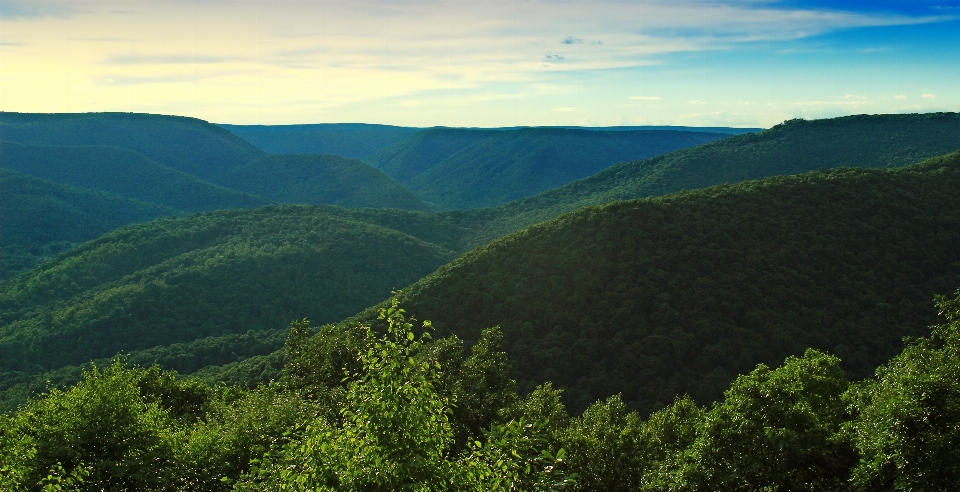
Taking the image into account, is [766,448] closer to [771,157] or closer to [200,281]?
[200,281]

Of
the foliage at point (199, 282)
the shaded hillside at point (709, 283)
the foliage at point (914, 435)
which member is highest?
the foliage at point (914, 435)

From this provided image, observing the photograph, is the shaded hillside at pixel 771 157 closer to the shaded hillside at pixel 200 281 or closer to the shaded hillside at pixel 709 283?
the shaded hillside at pixel 200 281

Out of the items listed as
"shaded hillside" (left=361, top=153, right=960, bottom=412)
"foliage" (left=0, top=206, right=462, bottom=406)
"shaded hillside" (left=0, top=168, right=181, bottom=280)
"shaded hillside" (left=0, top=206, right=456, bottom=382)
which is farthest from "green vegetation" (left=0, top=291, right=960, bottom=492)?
"shaded hillside" (left=0, top=168, right=181, bottom=280)

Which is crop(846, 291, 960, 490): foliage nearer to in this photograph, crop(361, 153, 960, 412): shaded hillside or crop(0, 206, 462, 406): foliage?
crop(361, 153, 960, 412): shaded hillside

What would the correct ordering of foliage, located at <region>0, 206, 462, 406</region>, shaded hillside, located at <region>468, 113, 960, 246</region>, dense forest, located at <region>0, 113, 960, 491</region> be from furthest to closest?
shaded hillside, located at <region>468, 113, 960, 246</region>
foliage, located at <region>0, 206, 462, 406</region>
dense forest, located at <region>0, 113, 960, 491</region>

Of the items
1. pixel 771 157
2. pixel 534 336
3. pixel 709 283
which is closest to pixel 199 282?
pixel 534 336

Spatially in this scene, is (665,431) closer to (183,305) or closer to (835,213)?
(835,213)

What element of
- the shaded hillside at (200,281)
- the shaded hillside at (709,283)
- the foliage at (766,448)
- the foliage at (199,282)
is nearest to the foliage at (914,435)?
the foliage at (766,448)
